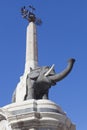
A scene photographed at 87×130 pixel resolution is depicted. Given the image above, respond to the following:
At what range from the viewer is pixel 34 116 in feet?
55.2

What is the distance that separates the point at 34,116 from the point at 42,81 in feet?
7.74

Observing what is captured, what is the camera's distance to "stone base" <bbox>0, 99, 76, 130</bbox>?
16.8m

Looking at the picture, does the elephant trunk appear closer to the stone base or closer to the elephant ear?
the elephant ear

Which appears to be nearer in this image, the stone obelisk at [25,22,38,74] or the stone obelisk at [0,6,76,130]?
the stone obelisk at [0,6,76,130]

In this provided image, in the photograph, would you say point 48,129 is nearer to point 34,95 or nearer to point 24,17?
point 34,95

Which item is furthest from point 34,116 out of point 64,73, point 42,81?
point 64,73

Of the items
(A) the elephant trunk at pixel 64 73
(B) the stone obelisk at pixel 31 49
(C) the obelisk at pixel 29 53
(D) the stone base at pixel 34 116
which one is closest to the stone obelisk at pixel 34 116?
(D) the stone base at pixel 34 116

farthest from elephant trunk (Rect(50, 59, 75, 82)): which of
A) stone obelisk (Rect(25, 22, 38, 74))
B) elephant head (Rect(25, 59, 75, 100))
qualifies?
stone obelisk (Rect(25, 22, 38, 74))

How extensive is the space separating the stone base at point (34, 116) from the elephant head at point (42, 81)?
1059mm

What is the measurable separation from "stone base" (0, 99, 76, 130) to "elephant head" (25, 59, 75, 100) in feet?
3.48

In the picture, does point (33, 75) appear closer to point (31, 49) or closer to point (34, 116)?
point (34, 116)

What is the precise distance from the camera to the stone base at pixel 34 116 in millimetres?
16828

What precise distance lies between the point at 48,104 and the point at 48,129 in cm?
120

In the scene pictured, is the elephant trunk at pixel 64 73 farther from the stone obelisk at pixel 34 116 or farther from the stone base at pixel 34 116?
the stone base at pixel 34 116
